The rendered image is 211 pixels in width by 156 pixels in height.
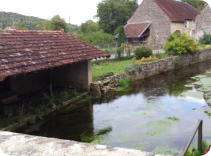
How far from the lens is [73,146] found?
204cm

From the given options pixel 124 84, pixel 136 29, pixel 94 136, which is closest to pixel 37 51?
pixel 94 136

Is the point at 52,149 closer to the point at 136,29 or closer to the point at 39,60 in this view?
the point at 39,60

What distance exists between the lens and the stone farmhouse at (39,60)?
8984mm

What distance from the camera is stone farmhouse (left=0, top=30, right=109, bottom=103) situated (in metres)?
8.98

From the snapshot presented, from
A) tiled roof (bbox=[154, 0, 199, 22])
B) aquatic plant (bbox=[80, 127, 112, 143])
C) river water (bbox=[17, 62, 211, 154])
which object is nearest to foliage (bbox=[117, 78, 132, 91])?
river water (bbox=[17, 62, 211, 154])

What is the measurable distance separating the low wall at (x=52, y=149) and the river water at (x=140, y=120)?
510 cm

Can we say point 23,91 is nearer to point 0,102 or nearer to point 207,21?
point 0,102

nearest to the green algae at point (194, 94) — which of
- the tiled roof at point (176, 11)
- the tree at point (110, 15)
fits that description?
the tiled roof at point (176, 11)

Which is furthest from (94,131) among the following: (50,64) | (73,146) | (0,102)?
(73,146)

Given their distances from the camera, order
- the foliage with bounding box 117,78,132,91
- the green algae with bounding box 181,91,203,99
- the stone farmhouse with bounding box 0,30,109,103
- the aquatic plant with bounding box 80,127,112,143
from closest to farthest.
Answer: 1. the aquatic plant with bounding box 80,127,112,143
2. the stone farmhouse with bounding box 0,30,109,103
3. the green algae with bounding box 181,91,203,99
4. the foliage with bounding box 117,78,132,91

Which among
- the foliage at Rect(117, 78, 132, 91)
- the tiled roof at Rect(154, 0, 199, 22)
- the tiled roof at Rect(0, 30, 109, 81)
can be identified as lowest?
the foliage at Rect(117, 78, 132, 91)

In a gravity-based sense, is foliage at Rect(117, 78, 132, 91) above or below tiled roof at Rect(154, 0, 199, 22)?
below

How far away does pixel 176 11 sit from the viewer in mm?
38844

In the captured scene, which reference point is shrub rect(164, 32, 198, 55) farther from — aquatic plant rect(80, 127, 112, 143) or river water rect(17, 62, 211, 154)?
aquatic plant rect(80, 127, 112, 143)
